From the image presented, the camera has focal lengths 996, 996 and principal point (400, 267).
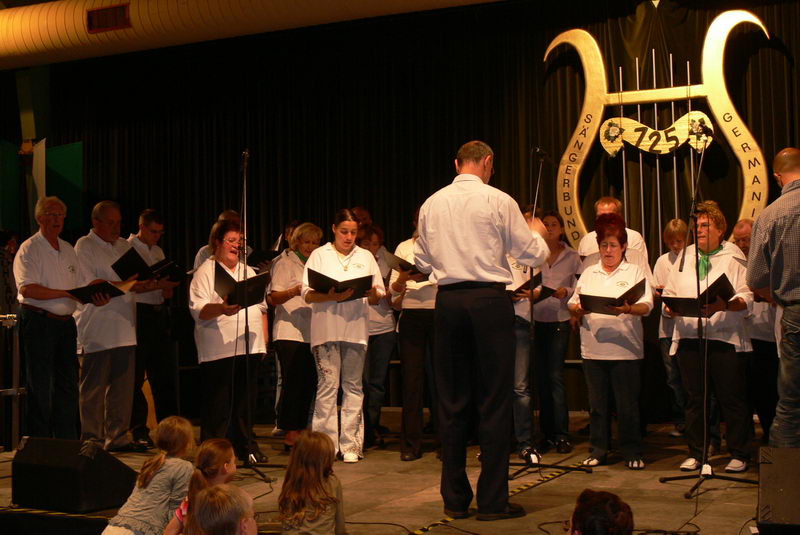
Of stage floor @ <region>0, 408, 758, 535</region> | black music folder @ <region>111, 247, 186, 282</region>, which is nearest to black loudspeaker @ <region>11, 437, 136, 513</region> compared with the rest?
stage floor @ <region>0, 408, 758, 535</region>

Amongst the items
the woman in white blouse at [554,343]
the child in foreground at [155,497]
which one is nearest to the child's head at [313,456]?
the child in foreground at [155,497]

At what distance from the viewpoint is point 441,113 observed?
934cm

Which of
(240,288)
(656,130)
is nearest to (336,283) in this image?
(240,288)

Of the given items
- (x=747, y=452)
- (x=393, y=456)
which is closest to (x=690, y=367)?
(x=747, y=452)

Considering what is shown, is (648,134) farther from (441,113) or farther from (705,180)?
(441,113)

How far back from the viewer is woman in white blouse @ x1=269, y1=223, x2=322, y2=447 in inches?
261

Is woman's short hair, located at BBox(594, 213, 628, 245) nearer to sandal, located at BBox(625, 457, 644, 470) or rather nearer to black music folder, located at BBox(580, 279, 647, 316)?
black music folder, located at BBox(580, 279, 647, 316)

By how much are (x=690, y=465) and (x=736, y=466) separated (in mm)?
269

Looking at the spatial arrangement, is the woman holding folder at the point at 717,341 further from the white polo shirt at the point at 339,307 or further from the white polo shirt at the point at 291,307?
the white polo shirt at the point at 291,307

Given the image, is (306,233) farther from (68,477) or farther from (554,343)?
(68,477)

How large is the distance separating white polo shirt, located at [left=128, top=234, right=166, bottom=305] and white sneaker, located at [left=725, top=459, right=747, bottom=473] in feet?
13.3

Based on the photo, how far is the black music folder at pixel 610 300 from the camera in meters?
5.61

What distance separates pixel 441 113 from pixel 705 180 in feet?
8.29

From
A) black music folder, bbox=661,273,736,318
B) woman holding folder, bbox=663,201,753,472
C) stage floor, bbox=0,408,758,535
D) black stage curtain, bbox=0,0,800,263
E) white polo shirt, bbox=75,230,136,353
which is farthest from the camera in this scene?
black stage curtain, bbox=0,0,800,263
